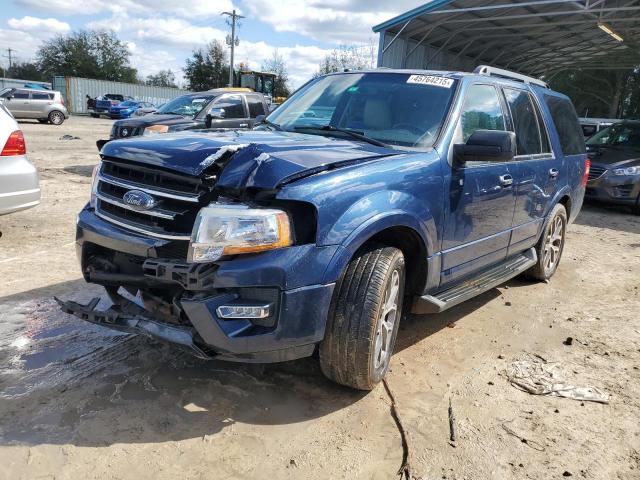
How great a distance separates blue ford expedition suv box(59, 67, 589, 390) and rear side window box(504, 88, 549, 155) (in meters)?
0.39

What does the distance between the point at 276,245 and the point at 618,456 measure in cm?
212

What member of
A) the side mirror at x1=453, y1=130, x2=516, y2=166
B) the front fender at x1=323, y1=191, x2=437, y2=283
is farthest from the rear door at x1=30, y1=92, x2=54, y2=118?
the front fender at x1=323, y1=191, x2=437, y2=283

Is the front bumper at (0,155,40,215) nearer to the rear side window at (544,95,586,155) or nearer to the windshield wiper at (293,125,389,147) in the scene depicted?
A: the windshield wiper at (293,125,389,147)

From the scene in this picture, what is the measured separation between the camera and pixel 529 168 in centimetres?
453

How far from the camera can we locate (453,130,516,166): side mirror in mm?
3324

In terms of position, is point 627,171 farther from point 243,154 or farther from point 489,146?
point 243,154

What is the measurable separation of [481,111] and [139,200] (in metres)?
2.65

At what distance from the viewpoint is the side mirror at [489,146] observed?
3.32 meters

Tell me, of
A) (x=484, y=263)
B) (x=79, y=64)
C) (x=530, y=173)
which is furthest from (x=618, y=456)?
(x=79, y=64)

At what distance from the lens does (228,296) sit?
2510 mm

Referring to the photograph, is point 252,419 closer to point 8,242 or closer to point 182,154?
point 182,154

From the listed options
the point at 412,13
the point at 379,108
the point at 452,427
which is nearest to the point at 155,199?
the point at 379,108

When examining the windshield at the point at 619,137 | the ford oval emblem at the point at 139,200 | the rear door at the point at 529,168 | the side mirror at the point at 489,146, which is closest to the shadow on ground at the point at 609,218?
the windshield at the point at 619,137

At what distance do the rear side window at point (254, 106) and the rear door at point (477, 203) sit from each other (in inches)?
276
